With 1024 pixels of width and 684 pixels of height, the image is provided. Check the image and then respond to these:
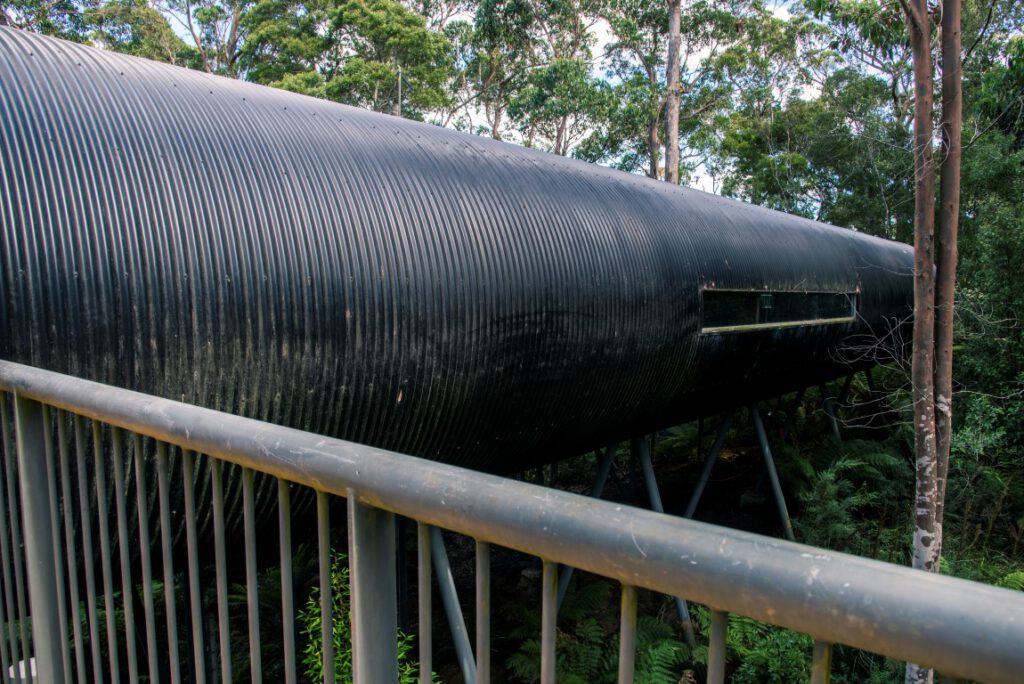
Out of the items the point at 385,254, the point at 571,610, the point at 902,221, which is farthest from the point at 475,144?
the point at 902,221

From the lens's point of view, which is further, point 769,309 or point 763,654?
point 769,309

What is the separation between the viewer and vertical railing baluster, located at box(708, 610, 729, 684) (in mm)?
728

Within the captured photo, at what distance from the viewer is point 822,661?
67 centimetres

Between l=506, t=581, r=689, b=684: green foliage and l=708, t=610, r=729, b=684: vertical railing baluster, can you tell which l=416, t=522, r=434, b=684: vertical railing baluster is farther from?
l=506, t=581, r=689, b=684: green foliage

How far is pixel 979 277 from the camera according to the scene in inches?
458

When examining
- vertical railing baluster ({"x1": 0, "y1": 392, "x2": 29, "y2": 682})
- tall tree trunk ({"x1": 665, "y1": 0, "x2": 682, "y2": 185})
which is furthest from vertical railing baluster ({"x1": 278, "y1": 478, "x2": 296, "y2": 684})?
tall tree trunk ({"x1": 665, "y1": 0, "x2": 682, "y2": 185})

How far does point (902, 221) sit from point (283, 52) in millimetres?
22685

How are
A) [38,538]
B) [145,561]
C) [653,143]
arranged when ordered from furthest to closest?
[653,143]
[38,538]
[145,561]

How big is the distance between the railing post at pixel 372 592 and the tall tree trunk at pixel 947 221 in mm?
6721

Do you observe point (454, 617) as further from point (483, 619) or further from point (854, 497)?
point (854, 497)

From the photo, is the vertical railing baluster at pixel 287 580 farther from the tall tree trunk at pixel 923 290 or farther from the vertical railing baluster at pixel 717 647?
the tall tree trunk at pixel 923 290

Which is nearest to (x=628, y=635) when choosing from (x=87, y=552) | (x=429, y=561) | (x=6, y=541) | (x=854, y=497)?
(x=429, y=561)

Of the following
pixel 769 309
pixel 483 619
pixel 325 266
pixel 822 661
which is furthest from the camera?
pixel 769 309

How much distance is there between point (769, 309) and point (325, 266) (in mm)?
5401
